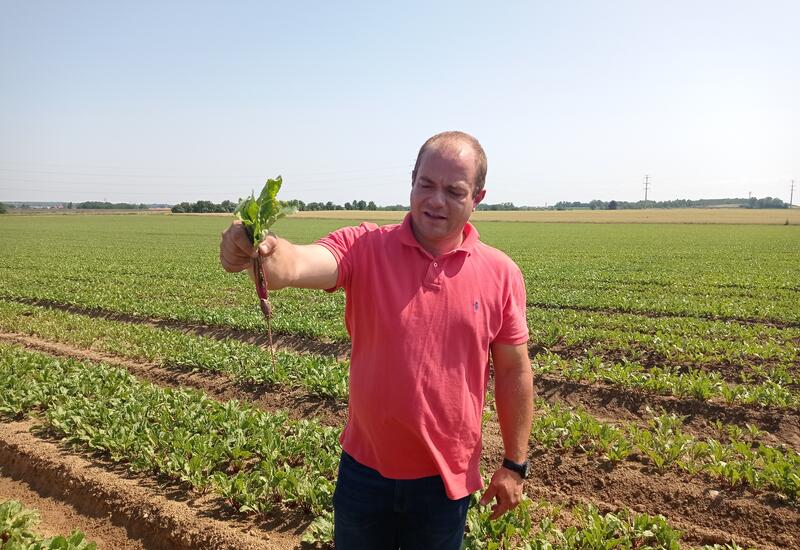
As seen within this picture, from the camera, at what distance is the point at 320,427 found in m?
5.73

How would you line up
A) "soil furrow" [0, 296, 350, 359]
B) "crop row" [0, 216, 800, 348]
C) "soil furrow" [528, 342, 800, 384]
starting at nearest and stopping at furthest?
"soil furrow" [528, 342, 800, 384] < "soil furrow" [0, 296, 350, 359] < "crop row" [0, 216, 800, 348]

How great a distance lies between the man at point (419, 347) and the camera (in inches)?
88.3

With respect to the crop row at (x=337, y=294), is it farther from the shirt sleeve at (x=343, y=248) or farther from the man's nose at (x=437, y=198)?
the man's nose at (x=437, y=198)

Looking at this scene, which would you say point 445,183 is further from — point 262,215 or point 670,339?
point 670,339

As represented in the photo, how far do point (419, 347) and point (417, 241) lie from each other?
0.46m

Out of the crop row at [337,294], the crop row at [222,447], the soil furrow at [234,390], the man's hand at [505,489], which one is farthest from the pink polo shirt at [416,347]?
the crop row at [337,294]

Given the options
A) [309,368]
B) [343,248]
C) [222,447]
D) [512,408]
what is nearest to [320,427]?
[222,447]


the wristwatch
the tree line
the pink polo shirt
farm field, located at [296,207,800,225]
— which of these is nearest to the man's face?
the pink polo shirt

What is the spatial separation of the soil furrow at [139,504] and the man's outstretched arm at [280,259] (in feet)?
8.88

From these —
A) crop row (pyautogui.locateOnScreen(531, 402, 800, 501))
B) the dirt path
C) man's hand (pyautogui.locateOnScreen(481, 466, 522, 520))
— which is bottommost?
the dirt path

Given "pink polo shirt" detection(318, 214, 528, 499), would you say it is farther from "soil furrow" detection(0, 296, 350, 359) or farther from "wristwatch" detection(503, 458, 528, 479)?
"soil furrow" detection(0, 296, 350, 359)

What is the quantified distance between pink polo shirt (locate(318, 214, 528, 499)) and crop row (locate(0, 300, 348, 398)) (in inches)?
150

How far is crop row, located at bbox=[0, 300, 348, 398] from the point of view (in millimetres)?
7742

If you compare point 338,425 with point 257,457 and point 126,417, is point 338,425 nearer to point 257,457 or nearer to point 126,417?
point 257,457
